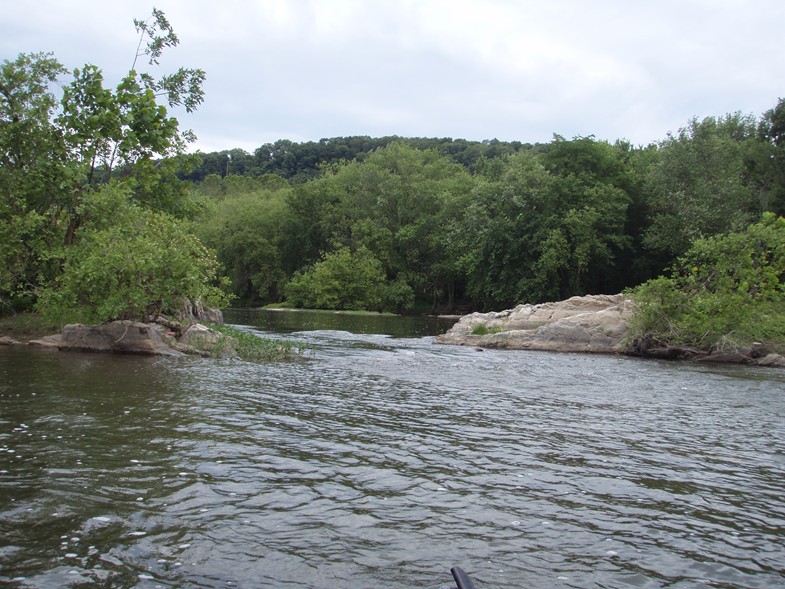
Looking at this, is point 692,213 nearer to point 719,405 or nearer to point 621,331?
point 621,331

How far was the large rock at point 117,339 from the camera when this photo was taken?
84.2ft

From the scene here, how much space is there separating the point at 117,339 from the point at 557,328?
23.7 meters

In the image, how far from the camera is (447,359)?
29688 millimetres

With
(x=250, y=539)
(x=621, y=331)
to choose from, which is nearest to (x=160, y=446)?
(x=250, y=539)

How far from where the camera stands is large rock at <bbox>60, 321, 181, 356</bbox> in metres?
25.7

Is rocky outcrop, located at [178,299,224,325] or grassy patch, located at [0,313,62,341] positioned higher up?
rocky outcrop, located at [178,299,224,325]

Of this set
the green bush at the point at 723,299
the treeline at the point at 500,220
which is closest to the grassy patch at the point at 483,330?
the green bush at the point at 723,299

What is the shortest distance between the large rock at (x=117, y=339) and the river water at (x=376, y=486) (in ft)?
20.8

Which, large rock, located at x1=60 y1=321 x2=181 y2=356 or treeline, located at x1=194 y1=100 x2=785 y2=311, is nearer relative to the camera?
large rock, located at x1=60 y1=321 x2=181 y2=356

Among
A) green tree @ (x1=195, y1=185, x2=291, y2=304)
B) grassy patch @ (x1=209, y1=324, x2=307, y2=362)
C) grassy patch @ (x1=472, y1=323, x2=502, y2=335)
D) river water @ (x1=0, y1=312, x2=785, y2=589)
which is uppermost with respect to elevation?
green tree @ (x1=195, y1=185, x2=291, y2=304)

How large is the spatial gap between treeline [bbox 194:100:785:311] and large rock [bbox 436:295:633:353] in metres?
9.82

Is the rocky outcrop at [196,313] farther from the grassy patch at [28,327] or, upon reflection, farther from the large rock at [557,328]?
the large rock at [557,328]

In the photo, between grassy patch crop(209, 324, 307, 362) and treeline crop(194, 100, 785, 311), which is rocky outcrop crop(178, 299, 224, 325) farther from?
treeline crop(194, 100, 785, 311)

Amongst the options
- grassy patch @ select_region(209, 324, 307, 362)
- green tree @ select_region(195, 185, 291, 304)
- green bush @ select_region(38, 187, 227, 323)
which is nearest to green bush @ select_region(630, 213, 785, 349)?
grassy patch @ select_region(209, 324, 307, 362)
